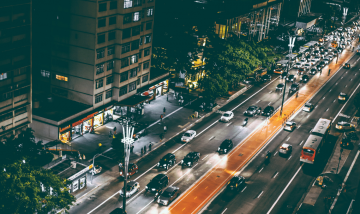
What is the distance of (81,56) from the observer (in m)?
86.1

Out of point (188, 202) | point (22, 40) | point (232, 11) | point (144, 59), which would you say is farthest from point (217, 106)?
point (22, 40)

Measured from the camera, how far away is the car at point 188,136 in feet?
293

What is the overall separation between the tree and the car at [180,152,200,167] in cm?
3005

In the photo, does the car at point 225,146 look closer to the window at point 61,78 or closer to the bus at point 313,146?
the bus at point 313,146

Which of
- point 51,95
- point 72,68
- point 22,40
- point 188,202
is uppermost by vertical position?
point 22,40

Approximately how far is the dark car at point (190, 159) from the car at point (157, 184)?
7.74m

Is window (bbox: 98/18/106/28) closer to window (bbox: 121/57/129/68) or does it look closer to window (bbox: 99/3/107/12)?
window (bbox: 99/3/107/12)

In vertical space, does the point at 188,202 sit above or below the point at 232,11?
below

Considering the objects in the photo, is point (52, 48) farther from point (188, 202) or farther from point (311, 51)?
point (311, 51)

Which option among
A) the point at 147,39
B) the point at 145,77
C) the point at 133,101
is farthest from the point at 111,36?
the point at 145,77

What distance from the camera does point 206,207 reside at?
67312 millimetres

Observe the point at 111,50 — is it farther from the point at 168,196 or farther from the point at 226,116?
the point at 168,196

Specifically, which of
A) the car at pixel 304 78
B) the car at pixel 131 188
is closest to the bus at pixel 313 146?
the car at pixel 131 188

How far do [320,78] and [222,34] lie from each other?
37623 millimetres
